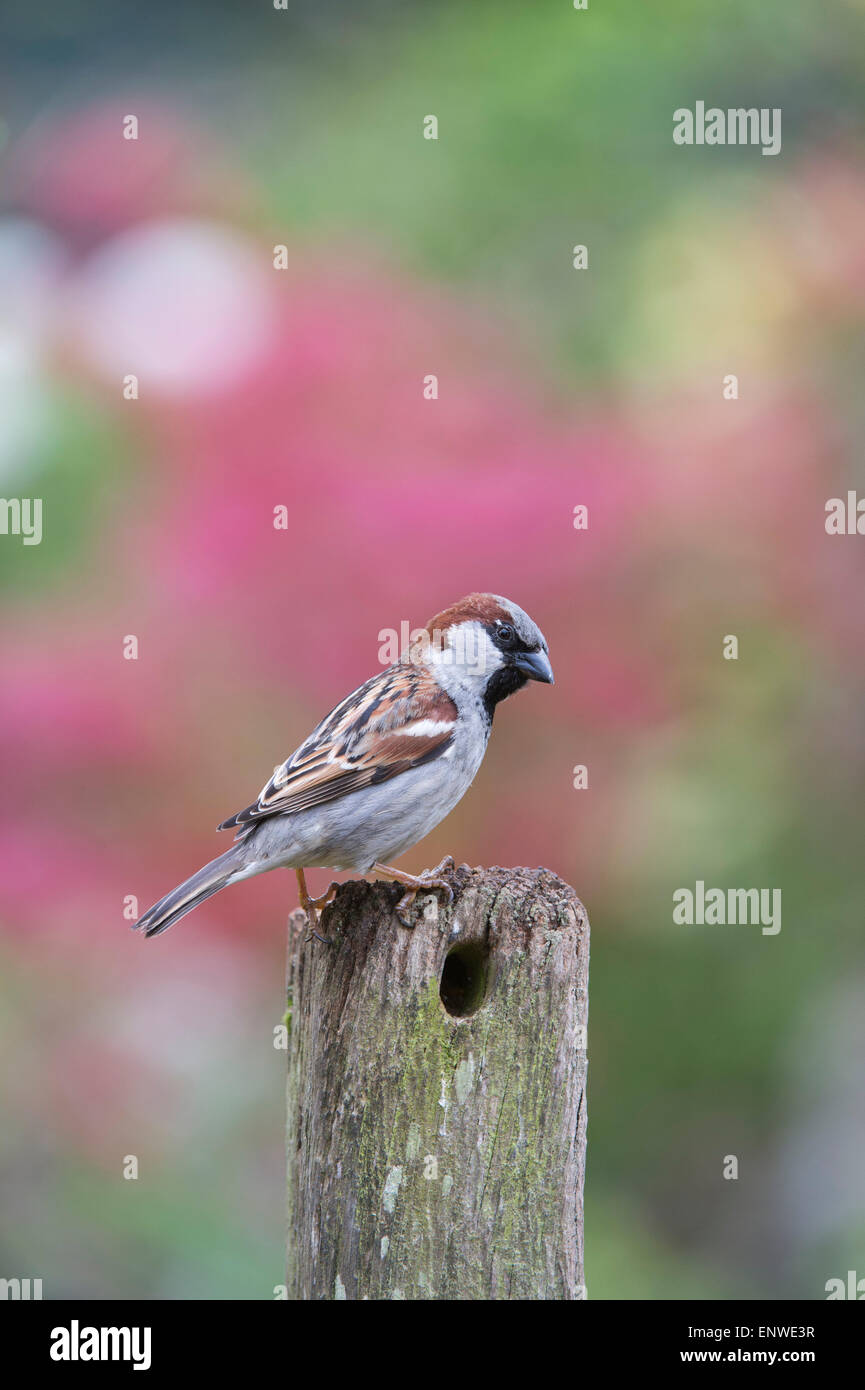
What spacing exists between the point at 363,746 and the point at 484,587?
1.65 m

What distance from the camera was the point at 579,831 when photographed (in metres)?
5.09

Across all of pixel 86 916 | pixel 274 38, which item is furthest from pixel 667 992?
pixel 274 38

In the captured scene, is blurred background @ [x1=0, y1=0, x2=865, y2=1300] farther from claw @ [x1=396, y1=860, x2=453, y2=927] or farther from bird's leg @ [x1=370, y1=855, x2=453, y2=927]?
claw @ [x1=396, y1=860, x2=453, y2=927]

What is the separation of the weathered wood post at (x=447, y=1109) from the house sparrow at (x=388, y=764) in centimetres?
60

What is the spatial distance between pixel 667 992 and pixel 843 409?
274cm

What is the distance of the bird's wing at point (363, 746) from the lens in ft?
10.5

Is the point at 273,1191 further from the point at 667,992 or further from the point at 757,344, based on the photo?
the point at 757,344

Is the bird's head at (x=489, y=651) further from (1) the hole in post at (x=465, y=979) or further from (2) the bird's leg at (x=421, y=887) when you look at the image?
(1) the hole in post at (x=465, y=979)

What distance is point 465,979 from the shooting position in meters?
2.40

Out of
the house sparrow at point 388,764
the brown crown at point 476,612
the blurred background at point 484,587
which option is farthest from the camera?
the blurred background at point 484,587

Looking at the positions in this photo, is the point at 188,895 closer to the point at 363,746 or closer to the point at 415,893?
the point at 363,746

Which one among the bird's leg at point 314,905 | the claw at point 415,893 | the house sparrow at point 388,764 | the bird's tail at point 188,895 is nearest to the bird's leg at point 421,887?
the claw at point 415,893

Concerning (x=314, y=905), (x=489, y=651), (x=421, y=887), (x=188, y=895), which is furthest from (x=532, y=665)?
(x=421, y=887)
